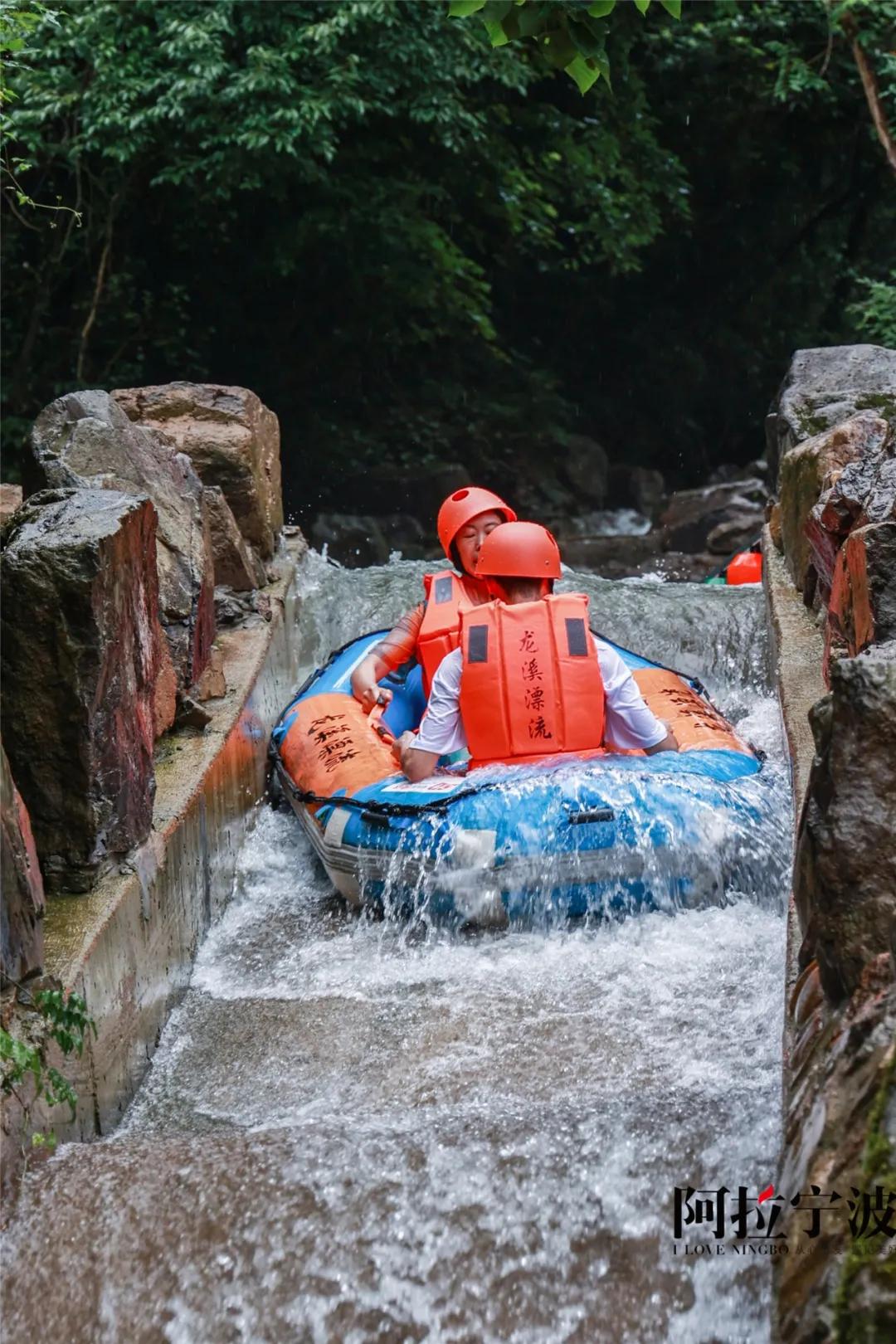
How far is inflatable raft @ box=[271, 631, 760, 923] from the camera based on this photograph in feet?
14.6

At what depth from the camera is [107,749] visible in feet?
11.9

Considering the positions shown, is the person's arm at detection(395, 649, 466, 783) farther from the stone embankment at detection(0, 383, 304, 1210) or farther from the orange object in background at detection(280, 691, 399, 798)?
the stone embankment at detection(0, 383, 304, 1210)

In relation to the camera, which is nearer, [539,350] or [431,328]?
[431,328]

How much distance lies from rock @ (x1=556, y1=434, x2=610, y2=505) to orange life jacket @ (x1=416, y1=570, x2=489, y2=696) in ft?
34.3

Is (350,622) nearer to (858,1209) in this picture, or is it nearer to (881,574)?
(881,574)

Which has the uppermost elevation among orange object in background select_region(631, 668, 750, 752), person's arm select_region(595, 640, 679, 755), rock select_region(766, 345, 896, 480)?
rock select_region(766, 345, 896, 480)

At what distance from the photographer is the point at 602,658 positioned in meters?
4.92

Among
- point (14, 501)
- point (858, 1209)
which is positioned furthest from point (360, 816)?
point (858, 1209)

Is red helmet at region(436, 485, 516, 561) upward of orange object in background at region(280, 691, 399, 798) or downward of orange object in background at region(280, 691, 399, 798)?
upward

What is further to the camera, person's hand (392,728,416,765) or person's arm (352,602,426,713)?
person's arm (352,602,426,713)

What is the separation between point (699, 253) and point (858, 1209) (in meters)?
16.5

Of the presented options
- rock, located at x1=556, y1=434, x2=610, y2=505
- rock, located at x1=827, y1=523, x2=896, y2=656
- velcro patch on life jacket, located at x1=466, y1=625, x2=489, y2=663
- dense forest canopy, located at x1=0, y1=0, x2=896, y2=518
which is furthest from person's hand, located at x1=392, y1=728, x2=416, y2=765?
rock, located at x1=556, y1=434, x2=610, y2=505

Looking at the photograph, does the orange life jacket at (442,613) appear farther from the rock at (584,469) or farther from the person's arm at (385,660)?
the rock at (584,469)

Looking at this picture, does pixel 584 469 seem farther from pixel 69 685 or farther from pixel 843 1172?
pixel 843 1172
